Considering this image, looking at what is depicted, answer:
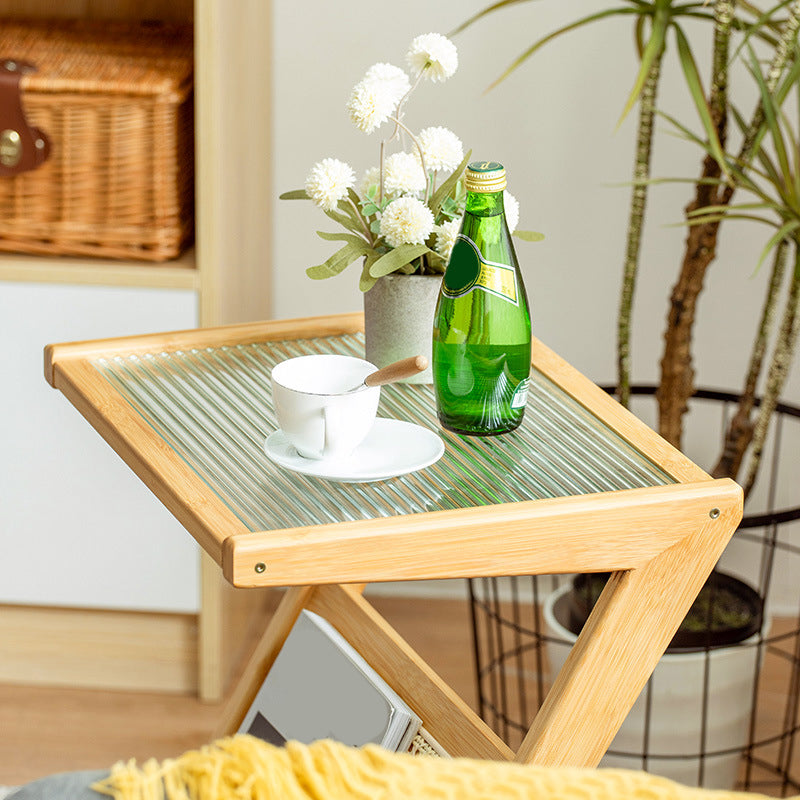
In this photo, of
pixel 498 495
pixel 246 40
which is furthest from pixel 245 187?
pixel 498 495

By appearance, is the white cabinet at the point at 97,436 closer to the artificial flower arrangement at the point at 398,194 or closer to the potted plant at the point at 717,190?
the potted plant at the point at 717,190

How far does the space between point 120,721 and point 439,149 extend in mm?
1122

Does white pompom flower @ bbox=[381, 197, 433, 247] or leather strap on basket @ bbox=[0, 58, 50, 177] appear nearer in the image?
white pompom flower @ bbox=[381, 197, 433, 247]

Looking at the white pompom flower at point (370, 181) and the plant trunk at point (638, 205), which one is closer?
the white pompom flower at point (370, 181)

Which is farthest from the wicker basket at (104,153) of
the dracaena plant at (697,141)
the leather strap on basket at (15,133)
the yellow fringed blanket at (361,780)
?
the yellow fringed blanket at (361,780)

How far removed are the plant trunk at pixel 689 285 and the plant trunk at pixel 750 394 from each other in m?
0.07

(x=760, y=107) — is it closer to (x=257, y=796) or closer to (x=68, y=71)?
(x=68, y=71)

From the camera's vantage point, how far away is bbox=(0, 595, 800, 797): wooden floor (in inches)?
70.1

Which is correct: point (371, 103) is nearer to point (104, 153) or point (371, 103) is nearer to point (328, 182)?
point (328, 182)

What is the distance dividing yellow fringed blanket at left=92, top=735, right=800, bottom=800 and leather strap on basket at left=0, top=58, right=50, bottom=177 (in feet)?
4.30

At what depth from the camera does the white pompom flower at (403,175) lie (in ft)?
3.75

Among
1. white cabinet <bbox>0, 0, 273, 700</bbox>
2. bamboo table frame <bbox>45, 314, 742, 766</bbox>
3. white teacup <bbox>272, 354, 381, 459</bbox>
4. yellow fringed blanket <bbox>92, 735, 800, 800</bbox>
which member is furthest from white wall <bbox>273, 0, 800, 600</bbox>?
yellow fringed blanket <bbox>92, 735, 800, 800</bbox>

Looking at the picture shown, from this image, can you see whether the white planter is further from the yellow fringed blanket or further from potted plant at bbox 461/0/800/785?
the yellow fringed blanket

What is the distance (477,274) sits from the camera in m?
1.05
